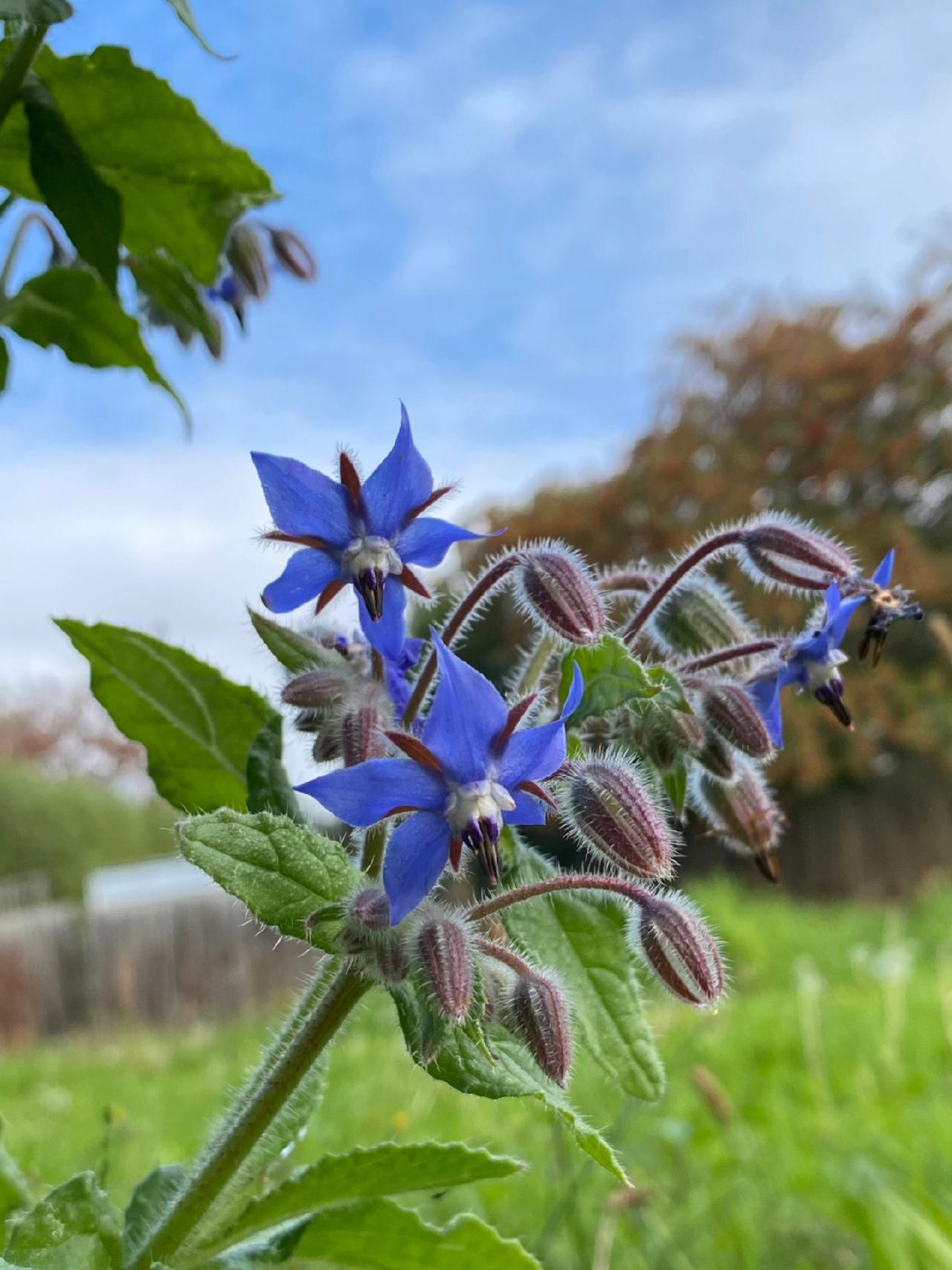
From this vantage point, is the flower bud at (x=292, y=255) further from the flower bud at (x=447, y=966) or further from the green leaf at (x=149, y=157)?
the flower bud at (x=447, y=966)

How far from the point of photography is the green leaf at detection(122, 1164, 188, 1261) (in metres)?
0.89

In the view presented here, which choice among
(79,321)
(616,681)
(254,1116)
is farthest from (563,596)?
(79,321)

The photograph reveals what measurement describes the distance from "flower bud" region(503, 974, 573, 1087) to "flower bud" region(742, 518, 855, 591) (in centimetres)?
40

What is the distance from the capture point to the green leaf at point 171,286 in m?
1.27

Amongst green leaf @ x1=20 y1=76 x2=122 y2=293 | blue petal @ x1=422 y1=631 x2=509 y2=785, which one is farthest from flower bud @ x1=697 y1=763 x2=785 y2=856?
green leaf @ x1=20 y1=76 x2=122 y2=293

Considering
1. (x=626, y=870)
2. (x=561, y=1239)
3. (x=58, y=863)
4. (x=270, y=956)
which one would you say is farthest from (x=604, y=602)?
(x=58, y=863)

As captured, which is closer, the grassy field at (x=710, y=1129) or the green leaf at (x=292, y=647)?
the green leaf at (x=292, y=647)

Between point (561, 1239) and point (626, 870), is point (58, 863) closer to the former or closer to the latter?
point (561, 1239)

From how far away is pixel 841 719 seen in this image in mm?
856

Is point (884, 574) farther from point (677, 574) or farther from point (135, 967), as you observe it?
point (135, 967)

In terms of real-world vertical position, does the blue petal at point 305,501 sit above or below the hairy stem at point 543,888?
above

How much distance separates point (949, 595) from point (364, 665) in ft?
50.2

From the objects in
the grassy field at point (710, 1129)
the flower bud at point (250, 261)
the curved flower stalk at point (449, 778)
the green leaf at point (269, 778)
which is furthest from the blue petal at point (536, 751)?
the flower bud at point (250, 261)

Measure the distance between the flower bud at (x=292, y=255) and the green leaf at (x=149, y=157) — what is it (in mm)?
520
